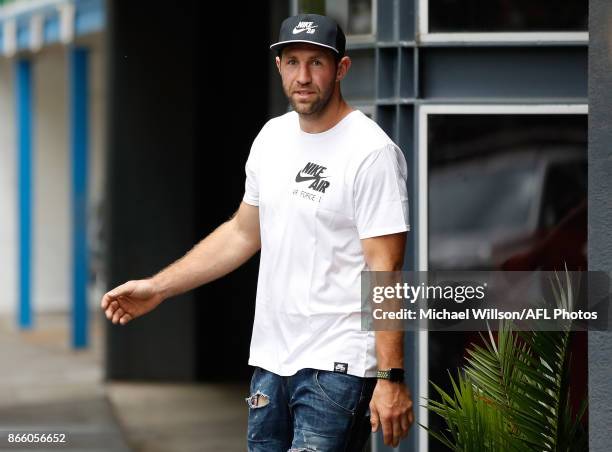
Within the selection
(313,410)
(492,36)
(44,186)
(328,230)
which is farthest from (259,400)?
(44,186)

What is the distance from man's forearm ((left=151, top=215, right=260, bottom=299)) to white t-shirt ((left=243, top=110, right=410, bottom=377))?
267mm

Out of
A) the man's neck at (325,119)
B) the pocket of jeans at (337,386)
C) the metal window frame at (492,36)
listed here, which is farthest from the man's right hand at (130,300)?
the metal window frame at (492,36)

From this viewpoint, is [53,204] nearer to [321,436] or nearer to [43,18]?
[43,18]

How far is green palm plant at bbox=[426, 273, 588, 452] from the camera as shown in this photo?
167 inches

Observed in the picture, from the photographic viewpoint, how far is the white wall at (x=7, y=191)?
54.8ft

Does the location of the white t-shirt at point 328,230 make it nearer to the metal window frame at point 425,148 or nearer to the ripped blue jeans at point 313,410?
the ripped blue jeans at point 313,410

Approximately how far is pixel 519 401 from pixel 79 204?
29.0 feet

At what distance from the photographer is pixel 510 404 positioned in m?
4.34

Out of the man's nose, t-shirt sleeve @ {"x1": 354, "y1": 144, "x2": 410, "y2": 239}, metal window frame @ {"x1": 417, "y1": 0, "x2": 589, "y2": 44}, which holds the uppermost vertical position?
metal window frame @ {"x1": 417, "y1": 0, "x2": 589, "y2": 44}

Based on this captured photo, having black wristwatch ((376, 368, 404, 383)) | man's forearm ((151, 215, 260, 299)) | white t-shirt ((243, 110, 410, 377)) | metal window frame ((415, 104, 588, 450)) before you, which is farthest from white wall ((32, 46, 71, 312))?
black wristwatch ((376, 368, 404, 383))

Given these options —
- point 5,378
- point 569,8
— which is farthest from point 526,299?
point 5,378

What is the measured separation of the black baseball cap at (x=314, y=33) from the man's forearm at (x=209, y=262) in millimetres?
667

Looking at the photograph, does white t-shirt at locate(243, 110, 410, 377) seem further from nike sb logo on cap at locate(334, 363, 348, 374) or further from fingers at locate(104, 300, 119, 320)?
fingers at locate(104, 300, 119, 320)

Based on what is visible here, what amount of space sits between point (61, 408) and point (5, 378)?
1.74 metres
